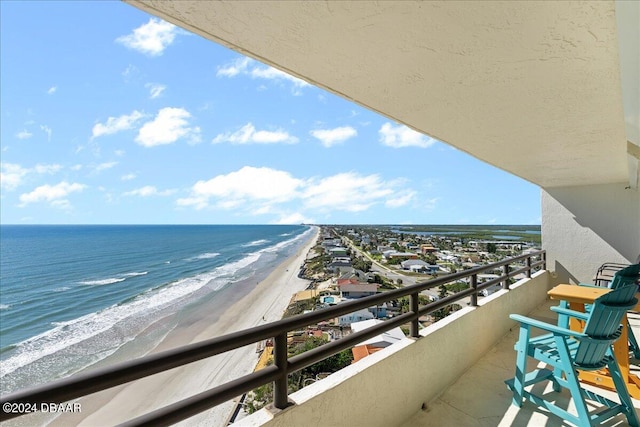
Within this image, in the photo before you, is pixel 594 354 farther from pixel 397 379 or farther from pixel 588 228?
pixel 588 228

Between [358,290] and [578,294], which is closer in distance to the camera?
[578,294]

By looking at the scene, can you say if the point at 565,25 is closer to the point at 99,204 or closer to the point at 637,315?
the point at 637,315

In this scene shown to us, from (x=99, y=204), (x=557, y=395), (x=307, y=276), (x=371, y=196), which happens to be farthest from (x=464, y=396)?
(x=99, y=204)

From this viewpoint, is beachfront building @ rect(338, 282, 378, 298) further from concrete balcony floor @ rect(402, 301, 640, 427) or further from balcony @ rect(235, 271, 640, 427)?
concrete balcony floor @ rect(402, 301, 640, 427)

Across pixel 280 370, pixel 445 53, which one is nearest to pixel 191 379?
pixel 280 370

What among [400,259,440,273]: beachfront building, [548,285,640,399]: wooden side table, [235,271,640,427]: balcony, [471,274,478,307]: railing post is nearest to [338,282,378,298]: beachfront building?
[400,259,440,273]: beachfront building
